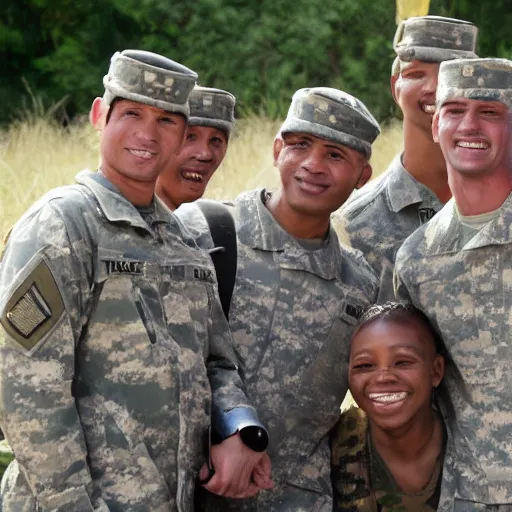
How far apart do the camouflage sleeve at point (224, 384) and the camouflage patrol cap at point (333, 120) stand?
0.94 meters

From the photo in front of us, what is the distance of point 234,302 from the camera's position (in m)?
4.98

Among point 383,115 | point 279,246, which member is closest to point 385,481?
point 279,246

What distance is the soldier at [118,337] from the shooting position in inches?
153

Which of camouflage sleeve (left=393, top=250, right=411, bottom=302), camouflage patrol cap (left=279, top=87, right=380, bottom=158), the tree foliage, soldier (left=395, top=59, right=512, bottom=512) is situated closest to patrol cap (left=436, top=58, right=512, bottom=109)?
soldier (left=395, top=59, right=512, bottom=512)

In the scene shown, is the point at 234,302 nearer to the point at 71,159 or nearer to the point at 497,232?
the point at 497,232

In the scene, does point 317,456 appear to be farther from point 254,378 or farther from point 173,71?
point 173,71

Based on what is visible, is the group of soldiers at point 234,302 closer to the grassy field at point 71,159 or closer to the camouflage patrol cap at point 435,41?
the camouflage patrol cap at point 435,41

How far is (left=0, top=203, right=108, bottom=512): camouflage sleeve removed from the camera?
12.7ft

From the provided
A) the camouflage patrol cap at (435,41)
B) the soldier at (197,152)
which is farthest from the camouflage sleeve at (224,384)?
the camouflage patrol cap at (435,41)

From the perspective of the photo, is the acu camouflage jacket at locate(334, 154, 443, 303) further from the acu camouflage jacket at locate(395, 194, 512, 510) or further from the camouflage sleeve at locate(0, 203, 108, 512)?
the camouflage sleeve at locate(0, 203, 108, 512)

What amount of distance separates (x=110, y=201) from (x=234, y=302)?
37.9 inches

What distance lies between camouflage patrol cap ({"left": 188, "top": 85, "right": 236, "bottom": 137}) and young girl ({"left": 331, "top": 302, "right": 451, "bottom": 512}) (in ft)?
4.44

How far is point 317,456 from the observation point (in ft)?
16.5

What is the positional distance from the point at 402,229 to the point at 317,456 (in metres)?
1.25
